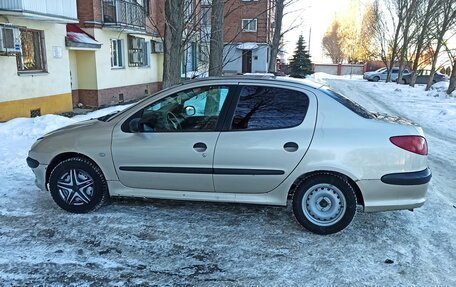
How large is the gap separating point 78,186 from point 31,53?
393 inches

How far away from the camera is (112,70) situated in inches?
679

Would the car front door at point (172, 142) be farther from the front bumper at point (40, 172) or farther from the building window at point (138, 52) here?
the building window at point (138, 52)

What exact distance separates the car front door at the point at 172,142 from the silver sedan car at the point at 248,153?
0.01 m

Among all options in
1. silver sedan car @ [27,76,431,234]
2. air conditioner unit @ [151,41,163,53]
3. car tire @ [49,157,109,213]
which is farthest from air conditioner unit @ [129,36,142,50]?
car tire @ [49,157,109,213]

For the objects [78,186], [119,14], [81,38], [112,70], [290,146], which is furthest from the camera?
[112,70]

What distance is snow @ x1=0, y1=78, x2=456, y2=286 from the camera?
11.1ft

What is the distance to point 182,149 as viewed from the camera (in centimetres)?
429

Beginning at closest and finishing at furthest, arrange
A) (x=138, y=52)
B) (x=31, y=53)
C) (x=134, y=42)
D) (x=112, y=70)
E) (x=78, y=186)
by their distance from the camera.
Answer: (x=78, y=186) → (x=31, y=53) → (x=112, y=70) → (x=134, y=42) → (x=138, y=52)

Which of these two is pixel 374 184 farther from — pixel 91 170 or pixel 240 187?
pixel 91 170

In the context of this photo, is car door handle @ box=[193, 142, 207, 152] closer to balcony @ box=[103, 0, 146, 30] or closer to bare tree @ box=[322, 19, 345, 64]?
balcony @ box=[103, 0, 146, 30]

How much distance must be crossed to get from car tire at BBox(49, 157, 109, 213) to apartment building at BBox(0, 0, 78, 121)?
812 centimetres

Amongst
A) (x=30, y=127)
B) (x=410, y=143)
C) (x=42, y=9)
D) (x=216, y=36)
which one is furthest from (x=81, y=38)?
(x=410, y=143)

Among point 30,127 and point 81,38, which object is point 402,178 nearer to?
point 30,127

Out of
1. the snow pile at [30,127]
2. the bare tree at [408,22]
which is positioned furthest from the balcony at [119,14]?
the bare tree at [408,22]
